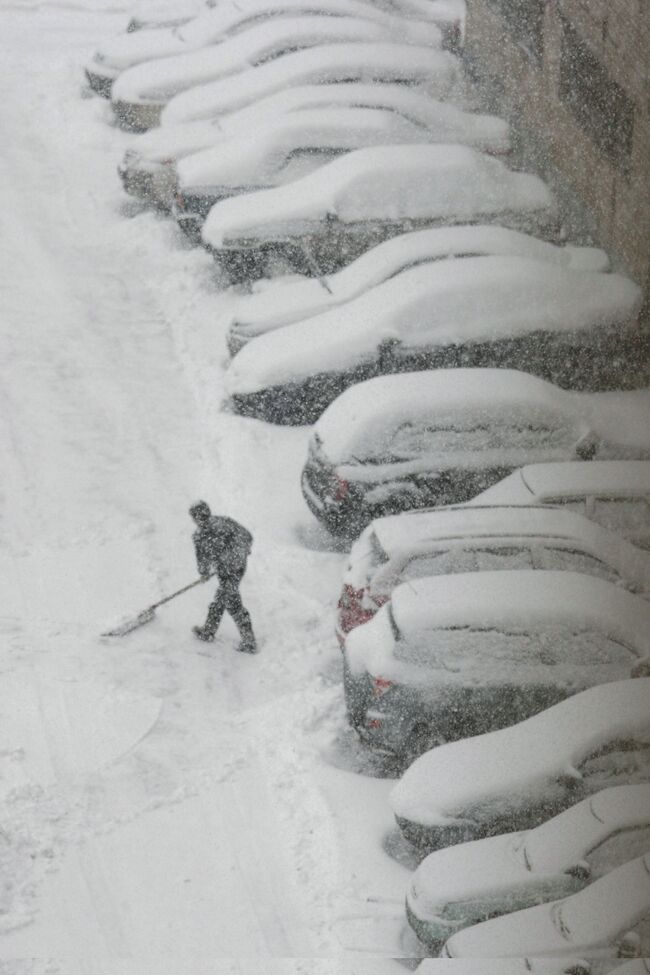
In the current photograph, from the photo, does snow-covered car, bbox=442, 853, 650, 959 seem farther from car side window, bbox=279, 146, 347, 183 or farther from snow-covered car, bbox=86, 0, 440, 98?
snow-covered car, bbox=86, 0, 440, 98

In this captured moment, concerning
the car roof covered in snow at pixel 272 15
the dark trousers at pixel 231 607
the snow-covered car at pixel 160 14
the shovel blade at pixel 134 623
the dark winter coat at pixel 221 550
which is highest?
the car roof covered in snow at pixel 272 15

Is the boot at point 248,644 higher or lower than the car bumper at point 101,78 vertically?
lower

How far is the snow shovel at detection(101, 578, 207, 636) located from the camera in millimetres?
10180

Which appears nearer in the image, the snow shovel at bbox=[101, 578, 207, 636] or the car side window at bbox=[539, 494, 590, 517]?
the snow shovel at bbox=[101, 578, 207, 636]

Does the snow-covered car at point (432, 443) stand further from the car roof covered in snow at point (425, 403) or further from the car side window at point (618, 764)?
the car side window at point (618, 764)

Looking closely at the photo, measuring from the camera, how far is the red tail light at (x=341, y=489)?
10.9 meters

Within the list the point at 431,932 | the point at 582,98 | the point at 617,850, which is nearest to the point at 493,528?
the point at 617,850

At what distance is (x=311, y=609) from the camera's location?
10.6 metres

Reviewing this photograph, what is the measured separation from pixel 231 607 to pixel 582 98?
862 cm

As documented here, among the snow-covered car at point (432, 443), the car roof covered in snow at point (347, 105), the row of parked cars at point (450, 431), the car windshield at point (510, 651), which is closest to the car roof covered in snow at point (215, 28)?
the row of parked cars at point (450, 431)

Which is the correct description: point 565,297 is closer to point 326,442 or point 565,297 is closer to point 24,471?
point 326,442

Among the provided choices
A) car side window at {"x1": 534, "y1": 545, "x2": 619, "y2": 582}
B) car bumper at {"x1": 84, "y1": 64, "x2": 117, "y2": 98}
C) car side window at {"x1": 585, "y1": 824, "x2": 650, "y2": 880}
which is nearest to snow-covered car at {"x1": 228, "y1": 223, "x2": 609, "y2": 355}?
car side window at {"x1": 534, "y1": 545, "x2": 619, "y2": 582}

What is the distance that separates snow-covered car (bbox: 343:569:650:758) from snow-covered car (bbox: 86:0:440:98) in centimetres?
1109

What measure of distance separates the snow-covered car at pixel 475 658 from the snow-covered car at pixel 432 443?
6.30 ft
